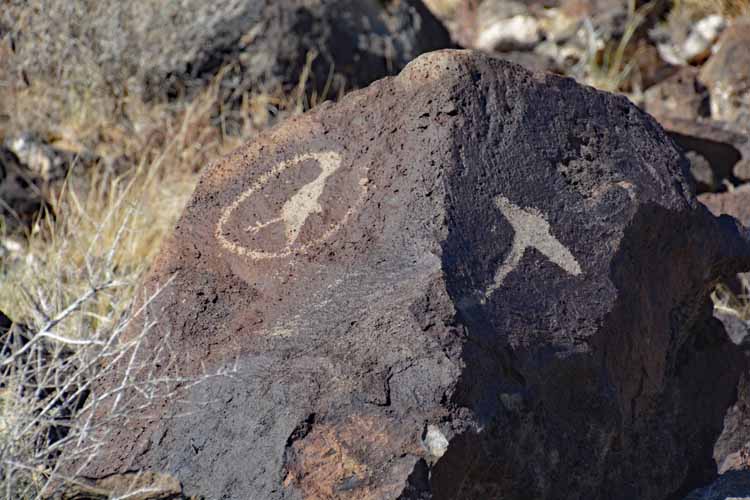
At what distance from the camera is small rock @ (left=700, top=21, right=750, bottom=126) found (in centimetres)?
618

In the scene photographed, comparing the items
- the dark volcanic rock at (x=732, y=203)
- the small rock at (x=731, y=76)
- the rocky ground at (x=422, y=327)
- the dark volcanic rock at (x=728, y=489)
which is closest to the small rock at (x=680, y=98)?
the small rock at (x=731, y=76)

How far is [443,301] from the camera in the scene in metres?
2.31

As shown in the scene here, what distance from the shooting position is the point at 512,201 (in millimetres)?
2553

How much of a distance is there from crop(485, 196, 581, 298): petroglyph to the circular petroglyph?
12.9 inches

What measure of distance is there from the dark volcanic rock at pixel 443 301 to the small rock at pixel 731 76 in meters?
3.43

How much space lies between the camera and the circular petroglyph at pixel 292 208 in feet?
8.49

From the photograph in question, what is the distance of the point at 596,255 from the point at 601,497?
21.1 inches

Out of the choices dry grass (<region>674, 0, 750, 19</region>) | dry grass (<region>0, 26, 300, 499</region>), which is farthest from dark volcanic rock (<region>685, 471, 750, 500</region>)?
dry grass (<region>674, 0, 750, 19</region>)

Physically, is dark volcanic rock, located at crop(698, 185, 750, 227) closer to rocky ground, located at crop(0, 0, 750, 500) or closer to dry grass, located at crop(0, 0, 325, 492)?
rocky ground, located at crop(0, 0, 750, 500)

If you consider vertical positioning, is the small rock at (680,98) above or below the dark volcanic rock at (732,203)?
below

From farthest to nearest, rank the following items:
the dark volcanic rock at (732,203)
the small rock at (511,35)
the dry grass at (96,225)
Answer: the small rock at (511,35), the dark volcanic rock at (732,203), the dry grass at (96,225)

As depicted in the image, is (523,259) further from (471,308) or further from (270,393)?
(270,393)

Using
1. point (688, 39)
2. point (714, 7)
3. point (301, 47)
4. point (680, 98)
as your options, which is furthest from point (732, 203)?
point (714, 7)

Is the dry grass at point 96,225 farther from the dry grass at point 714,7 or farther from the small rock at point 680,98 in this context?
the dry grass at point 714,7
